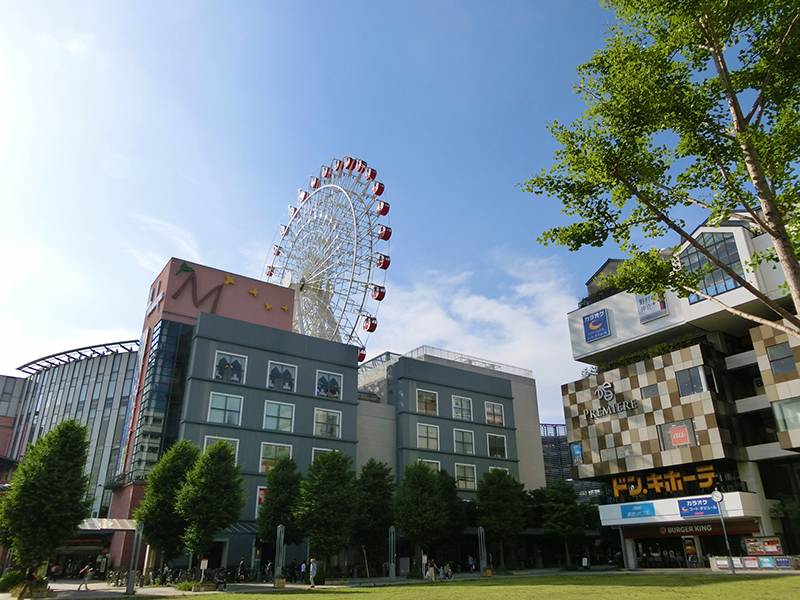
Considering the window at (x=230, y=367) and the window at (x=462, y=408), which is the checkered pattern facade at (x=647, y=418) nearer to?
the window at (x=462, y=408)

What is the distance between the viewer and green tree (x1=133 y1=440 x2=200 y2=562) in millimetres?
35781

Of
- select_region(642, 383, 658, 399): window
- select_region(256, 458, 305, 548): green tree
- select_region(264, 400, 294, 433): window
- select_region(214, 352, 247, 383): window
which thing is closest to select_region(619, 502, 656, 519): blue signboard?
A: select_region(642, 383, 658, 399): window

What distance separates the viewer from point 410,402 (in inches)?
2292

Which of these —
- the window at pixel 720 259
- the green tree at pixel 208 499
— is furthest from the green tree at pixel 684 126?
the window at pixel 720 259

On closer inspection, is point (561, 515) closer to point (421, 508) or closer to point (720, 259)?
point (421, 508)

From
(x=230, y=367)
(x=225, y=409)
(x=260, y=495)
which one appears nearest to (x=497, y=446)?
(x=260, y=495)

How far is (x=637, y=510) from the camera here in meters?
49.5

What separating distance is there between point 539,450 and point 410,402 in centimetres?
1840

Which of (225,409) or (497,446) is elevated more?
(225,409)

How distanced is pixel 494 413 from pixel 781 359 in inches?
1125

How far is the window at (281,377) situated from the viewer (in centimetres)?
5138

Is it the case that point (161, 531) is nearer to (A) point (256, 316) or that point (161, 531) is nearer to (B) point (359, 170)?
(A) point (256, 316)

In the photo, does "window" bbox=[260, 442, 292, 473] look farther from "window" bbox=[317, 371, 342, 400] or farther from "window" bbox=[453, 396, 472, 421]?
"window" bbox=[453, 396, 472, 421]

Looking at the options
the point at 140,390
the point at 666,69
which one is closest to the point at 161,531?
the point at 140,390
